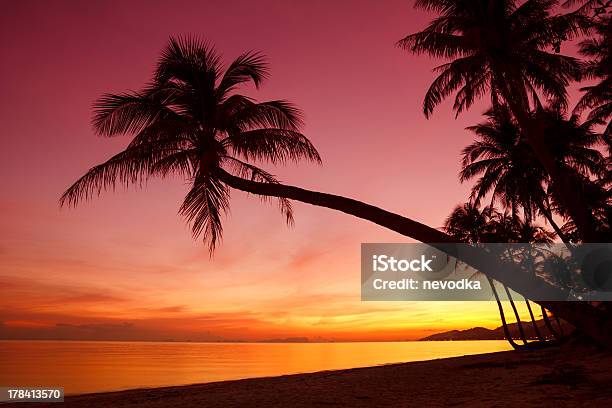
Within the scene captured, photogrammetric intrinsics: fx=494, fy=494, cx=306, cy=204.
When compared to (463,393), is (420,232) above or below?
above

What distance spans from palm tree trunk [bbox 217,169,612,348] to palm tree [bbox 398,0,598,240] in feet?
11.4

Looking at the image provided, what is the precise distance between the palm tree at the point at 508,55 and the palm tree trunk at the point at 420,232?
3.48 meters

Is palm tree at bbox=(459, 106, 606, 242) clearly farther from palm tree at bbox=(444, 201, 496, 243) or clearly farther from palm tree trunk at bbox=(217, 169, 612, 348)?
palm tree trunk at bbox=(217, 169, 612, 348)

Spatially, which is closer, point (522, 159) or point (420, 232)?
point (420, 232)

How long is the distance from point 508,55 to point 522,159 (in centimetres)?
1035

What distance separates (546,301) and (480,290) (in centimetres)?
2957

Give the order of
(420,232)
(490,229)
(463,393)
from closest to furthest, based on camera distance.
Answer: (420,232), (463,393), (490,229)

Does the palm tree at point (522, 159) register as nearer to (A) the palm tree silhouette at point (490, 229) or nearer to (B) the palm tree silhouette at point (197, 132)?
(A) the palm tree silhouette at point (490, 229)

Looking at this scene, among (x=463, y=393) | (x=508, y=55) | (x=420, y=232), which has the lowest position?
(x=463, y=393)

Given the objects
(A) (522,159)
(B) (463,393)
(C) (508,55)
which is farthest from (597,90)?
(B) (463,393)

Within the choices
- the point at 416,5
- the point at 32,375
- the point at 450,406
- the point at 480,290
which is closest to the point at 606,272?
the point at 450,406

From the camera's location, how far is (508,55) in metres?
11.6

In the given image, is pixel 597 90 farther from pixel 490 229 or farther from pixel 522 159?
pixel 490 229

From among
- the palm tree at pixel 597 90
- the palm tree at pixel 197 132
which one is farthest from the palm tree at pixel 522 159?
the palm tree at pixel 197 132
